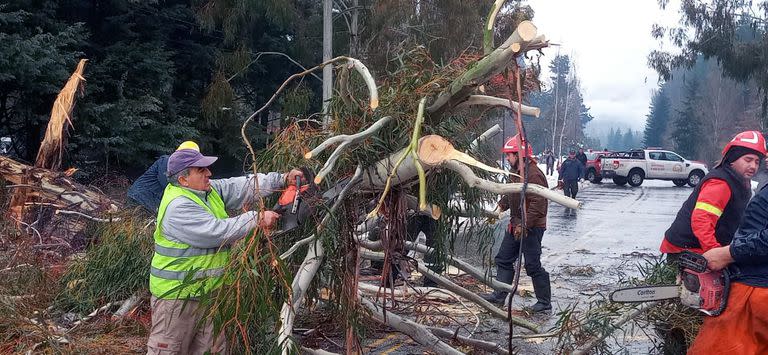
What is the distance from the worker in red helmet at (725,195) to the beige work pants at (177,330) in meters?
2.96

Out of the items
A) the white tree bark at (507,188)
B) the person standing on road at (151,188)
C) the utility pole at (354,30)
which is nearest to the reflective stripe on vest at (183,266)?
the white tree bark at (507,188)

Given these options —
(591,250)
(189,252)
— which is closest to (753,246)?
(189,252)

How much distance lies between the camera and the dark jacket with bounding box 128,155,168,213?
18.6 feet

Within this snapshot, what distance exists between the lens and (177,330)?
139 inches

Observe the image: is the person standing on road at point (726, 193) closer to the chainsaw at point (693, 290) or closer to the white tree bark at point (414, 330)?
the chainsaw at point (693, 290)

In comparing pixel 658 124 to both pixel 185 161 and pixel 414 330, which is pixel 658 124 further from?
pixel 185 161

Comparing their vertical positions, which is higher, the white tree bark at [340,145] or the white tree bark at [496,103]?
the white tree bark at [496,103]

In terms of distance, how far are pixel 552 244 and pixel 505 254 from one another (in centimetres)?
502

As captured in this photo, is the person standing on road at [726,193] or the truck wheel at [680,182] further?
the truck wheel at [680,182]

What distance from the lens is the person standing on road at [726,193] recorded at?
3834 millimetres

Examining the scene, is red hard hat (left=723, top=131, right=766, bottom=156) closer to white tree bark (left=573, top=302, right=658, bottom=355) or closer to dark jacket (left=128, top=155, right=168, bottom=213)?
white tree bark (left=573, top=302, right=658, bottom=355)

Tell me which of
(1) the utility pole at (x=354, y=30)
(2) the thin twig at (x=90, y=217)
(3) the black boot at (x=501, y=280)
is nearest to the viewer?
(2) the thin twig at (x=90, y=217)

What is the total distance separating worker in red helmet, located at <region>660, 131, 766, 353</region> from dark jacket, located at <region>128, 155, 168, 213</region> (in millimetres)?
4358

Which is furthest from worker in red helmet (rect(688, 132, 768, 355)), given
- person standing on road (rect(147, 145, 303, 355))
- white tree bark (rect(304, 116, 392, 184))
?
person standing on road (rect(147, 145, 303, 355))
